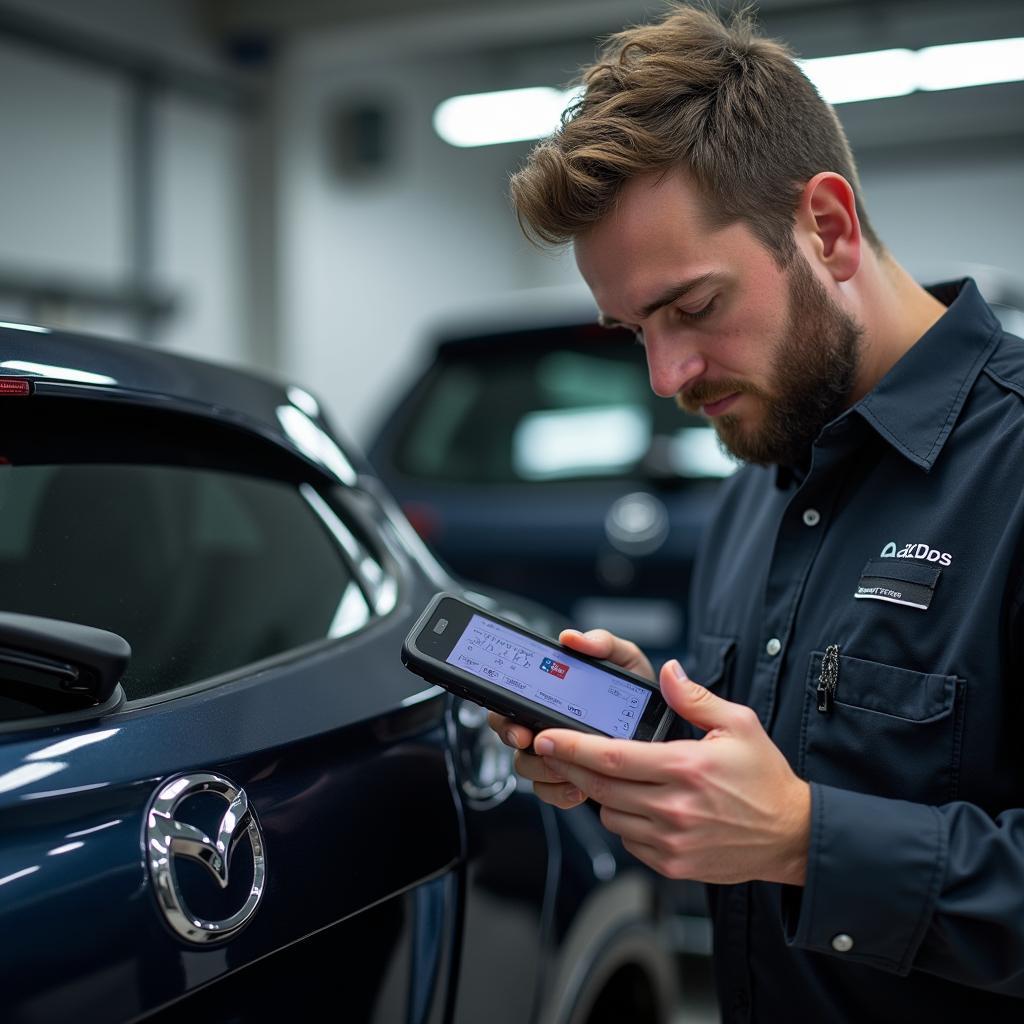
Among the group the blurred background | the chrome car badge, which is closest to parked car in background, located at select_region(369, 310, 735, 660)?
the blurred background

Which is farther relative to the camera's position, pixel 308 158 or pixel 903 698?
pixel 308 158

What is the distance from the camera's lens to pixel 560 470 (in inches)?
120

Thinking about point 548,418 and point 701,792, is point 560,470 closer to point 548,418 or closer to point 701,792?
point 548,418

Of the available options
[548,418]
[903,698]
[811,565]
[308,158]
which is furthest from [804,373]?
[308,158]

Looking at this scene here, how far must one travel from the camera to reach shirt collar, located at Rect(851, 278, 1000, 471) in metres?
1.19

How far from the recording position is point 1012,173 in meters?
8.50

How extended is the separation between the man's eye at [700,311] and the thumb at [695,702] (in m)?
0.43

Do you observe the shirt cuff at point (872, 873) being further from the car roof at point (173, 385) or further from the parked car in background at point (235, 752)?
the car roof at point (173, 385)

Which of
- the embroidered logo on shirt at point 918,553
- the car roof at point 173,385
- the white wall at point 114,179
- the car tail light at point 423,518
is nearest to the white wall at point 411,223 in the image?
the white wall at point 114,179

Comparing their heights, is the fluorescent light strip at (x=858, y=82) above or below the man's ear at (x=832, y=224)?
above

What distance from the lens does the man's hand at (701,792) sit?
97cm

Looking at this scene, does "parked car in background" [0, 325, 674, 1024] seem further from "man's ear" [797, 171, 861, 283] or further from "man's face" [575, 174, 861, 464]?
"man's ear" [797, 171, 861, 283]

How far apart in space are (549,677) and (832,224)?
1.94 feet

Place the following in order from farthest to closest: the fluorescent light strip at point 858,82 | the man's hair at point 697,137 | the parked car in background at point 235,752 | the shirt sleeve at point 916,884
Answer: the fluorescent light strip at point 858,82 → the man's hair at point 697,137 → the shirt sleeve at point 916,884 → the parked car in background at point 235,752
